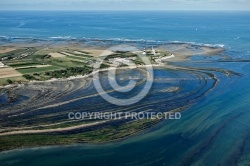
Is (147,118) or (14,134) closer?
(14,134)

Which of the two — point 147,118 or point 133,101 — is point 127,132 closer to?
point 147,118

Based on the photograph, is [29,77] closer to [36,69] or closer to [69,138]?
[36,69]

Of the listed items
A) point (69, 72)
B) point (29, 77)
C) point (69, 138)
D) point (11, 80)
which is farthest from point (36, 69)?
point (69, 138)

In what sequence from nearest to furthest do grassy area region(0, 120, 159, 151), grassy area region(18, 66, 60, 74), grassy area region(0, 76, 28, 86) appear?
grassy area region(0, 120, 159, 151) → grassy area region(0, 76, 28, 86) → grassy area region(18, 66, 60, 74)

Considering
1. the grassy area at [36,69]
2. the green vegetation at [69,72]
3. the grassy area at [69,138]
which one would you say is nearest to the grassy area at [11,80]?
the grassy area at [36,69]

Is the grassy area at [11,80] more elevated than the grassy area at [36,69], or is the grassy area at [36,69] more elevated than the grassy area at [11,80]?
the grassy area at [36,69]

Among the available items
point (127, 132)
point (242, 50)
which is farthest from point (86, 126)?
point (242, 50)
